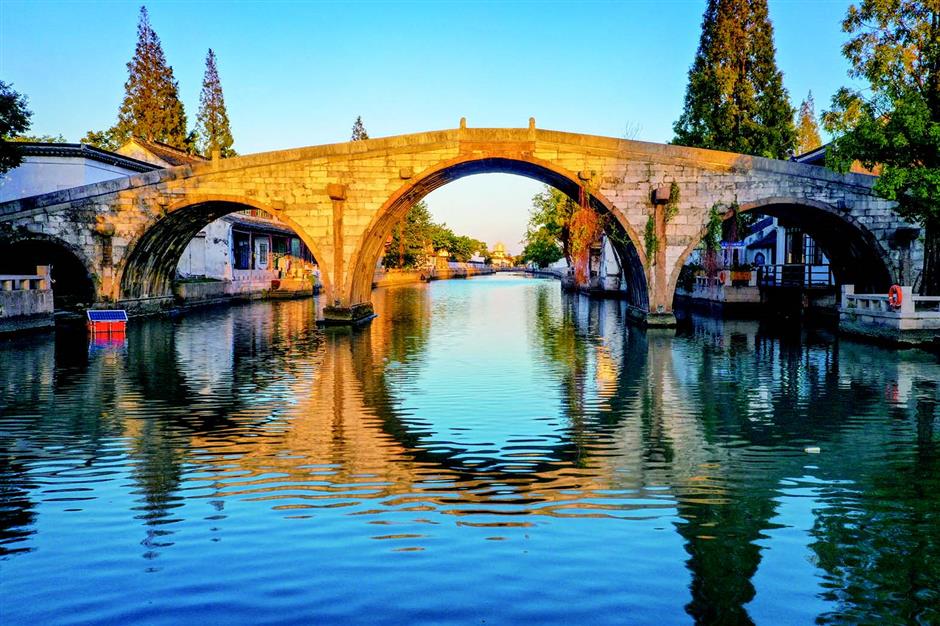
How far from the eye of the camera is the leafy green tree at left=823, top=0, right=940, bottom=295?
19.5 meters

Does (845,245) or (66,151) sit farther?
(66,151)

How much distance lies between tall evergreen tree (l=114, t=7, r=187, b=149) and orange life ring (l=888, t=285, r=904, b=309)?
4937 cm

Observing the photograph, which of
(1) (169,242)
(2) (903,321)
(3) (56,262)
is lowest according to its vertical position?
(2) (903,321)

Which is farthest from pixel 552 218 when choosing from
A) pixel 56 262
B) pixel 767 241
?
pixel 56 262

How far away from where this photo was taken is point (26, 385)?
1366cm

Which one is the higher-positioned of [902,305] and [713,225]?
[713,225]

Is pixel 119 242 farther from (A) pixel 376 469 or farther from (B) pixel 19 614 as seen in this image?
(B) pixel 19 614

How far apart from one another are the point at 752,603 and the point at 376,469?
→ 14.4ft

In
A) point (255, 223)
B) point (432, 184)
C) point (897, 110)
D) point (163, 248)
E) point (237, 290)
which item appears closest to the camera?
point (897, 110)

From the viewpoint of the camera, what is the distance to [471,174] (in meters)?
29.8

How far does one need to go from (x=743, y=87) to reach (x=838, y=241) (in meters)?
11.7

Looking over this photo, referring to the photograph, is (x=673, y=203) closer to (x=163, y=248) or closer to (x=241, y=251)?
(x=163, y=248)

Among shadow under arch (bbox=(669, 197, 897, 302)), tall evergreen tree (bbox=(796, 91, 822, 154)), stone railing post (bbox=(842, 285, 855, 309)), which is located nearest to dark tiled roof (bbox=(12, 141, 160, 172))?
shadow under arch (bbox=(669, 197, 897, 302))

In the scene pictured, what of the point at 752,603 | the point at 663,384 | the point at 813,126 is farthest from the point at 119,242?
the point at 813,126
